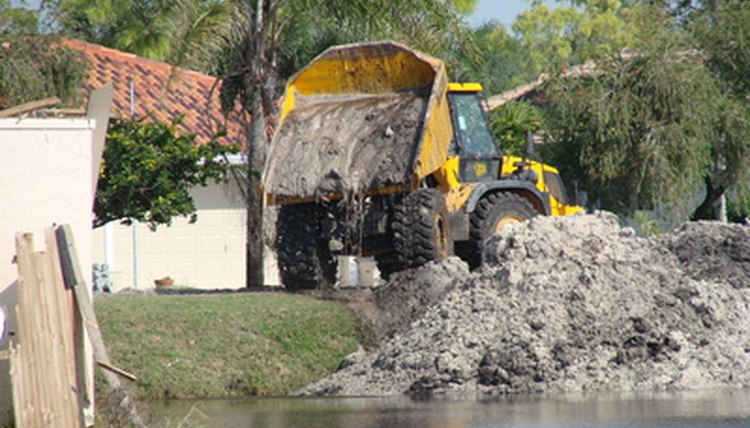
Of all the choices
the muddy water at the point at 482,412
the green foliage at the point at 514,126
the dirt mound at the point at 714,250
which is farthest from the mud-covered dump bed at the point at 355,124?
the green foliage at the point at 514,126

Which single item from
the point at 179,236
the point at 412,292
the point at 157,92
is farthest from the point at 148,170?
the point at 157,92

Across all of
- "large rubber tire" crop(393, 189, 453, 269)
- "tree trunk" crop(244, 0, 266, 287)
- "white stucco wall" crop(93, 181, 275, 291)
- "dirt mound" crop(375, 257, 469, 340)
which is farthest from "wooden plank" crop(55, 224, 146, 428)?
"white stucco wall" crop(93, 181, 275, 291)

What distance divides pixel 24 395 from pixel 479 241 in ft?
37.2

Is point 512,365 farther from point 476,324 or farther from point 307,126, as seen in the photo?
point 307,126

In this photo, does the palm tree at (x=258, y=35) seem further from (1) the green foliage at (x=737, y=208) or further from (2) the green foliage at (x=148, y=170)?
(1) the green foliage at (x=737, y=208)

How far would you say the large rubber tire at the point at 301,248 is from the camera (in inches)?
852

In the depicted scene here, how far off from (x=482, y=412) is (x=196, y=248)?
63.5 ft

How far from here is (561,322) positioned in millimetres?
17922

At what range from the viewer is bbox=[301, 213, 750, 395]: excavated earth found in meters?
17.3

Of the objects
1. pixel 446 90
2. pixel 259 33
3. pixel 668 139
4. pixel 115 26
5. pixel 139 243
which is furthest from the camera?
pixel 115 26

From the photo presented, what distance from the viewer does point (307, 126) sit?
2128 cm

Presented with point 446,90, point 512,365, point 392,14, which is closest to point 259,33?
point 392,14

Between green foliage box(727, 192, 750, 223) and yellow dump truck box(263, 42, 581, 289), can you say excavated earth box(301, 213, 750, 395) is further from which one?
green foliage box(727, 192, 750, 223)

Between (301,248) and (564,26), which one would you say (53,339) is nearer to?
(301,248)
